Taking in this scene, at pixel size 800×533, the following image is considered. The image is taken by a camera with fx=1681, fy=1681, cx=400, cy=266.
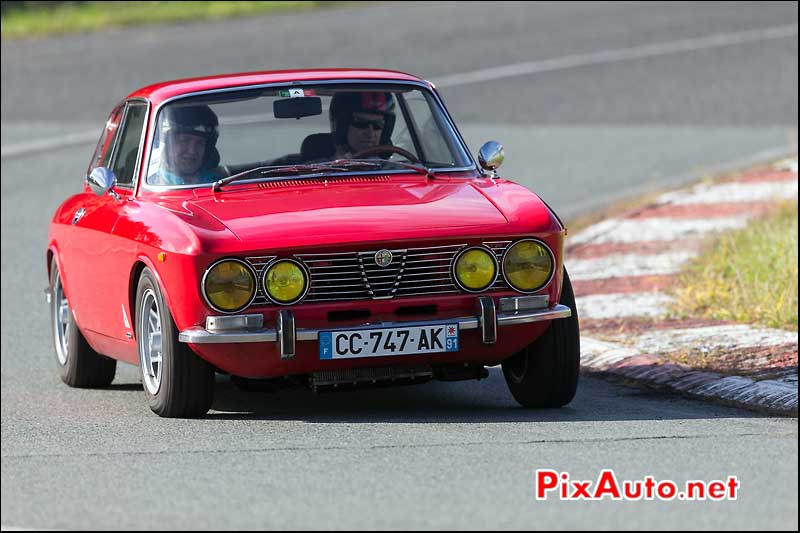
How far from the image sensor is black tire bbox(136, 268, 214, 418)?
23.2 ft

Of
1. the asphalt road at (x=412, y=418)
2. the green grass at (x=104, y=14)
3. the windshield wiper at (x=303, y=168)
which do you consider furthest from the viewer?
the green grass at (x=104, y=14)

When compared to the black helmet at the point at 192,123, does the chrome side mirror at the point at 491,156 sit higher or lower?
lower

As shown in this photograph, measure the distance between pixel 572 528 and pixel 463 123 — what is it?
13981 mm

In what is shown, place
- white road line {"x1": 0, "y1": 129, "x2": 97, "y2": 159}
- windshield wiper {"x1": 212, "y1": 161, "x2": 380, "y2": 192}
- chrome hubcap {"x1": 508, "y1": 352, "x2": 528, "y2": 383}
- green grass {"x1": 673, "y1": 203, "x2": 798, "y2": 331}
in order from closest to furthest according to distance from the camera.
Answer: chrome hubcap {"x1": 508, "y1": 352, "x2": 528, "y2": 383} → windshield wiper {"x1": 212, "y1": 161, "x2": 380, "y2": 192} → green grass {"x1": 673, "y1": 203, "x2": 798, "y2": 331} → white road line {"x1": 0, "y1": 129, "x2": 97, "y2": 159}

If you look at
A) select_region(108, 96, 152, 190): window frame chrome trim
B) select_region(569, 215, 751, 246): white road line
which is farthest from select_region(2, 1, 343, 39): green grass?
select_region(108, 96, 152, 190): window frame chrome trim

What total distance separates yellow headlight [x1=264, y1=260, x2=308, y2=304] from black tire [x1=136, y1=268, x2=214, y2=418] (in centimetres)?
47

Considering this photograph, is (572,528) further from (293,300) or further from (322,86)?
(322,86)

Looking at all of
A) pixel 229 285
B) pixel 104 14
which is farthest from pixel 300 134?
pixel 104 14

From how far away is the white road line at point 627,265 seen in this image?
11.5 meters

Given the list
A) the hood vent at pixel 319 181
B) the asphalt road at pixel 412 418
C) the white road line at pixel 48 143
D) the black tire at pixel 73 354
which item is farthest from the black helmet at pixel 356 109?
the white road line at pixel 48 143

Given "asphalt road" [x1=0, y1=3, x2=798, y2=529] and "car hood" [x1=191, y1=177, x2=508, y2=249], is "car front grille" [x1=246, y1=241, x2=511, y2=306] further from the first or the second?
"asphalt road" [x1=0, y1=3, x2=798, y2=529]

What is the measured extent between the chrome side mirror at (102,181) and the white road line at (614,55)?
12930mm

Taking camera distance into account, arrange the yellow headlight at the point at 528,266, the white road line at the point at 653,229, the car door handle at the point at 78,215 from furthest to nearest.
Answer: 1. the white road line at the point at 653,229
2. the car door handle at the point at 78,215
3. the yellow headlight at the point at 528,266

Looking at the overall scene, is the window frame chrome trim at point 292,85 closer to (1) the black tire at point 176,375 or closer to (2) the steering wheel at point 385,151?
(2) the steering wheel at point 385,151
